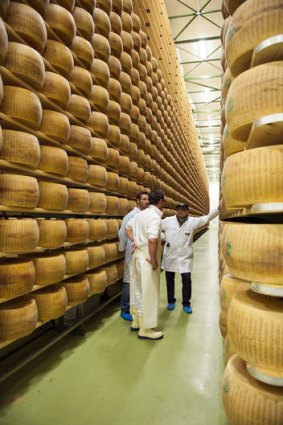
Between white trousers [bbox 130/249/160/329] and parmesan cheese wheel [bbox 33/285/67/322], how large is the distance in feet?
2.37

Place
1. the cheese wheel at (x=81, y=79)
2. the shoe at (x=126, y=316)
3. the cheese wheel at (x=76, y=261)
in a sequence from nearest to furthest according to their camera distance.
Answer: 1. the cheese wheel at (x=76, y=261)
2. the cheese wheel at (x=81, y=79)
3. the shoe at (x=126, y=316)

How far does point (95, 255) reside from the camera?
10.1 ft

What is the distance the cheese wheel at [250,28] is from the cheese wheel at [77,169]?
5.65ft

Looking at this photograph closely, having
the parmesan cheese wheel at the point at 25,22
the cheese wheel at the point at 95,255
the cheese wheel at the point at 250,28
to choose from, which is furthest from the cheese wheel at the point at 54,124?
the cheese wheel at the point at 250,28

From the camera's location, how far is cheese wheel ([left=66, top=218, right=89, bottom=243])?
105 inches

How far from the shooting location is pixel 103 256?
10.6ft

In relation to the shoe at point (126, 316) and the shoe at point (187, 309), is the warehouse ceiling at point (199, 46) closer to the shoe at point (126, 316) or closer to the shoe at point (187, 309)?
the shoe at point (187, 309)

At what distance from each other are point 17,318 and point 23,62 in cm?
158

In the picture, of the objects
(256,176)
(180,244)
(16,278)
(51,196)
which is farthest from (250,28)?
(180,244)

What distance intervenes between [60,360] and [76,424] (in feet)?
2.62

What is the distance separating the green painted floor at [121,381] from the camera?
5.57ft

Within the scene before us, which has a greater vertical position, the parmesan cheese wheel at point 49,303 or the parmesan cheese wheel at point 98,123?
the parmesan cheese wheel at point 98,123

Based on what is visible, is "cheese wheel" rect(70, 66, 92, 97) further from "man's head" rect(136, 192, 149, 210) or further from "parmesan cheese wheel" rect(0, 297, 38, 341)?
"parmesan cheese wheel" rect(0, 297, 38, 341)

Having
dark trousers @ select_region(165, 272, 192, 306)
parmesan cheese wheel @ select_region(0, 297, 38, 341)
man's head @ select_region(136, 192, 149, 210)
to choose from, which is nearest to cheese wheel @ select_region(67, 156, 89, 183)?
man's head @ select_region(136, 192, 149, 210)
